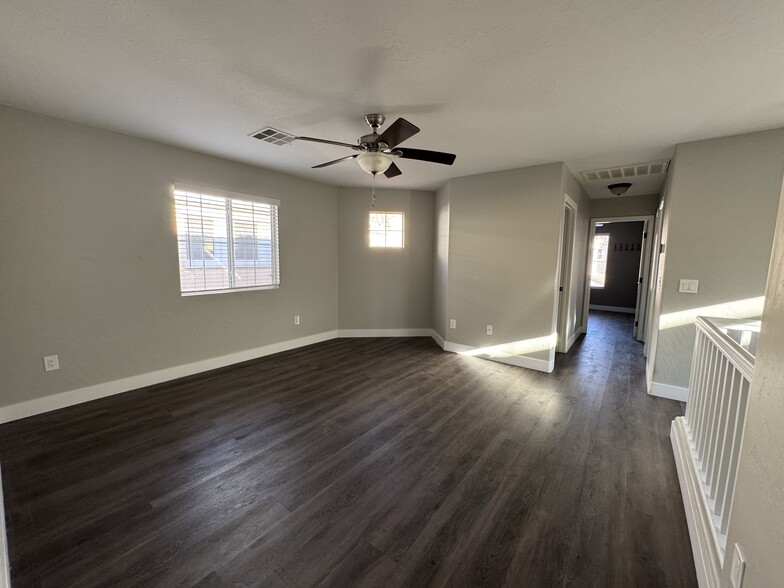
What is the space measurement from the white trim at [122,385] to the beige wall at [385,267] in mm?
1467

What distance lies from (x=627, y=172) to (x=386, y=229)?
340 cm

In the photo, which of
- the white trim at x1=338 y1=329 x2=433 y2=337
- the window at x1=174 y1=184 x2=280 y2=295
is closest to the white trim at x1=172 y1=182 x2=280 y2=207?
the window at x1=174 y1=184 x2=280 y2=295

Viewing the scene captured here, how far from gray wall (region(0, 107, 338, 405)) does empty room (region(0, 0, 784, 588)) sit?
0.07ft

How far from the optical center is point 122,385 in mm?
3193

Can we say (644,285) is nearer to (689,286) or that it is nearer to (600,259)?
(689,286)

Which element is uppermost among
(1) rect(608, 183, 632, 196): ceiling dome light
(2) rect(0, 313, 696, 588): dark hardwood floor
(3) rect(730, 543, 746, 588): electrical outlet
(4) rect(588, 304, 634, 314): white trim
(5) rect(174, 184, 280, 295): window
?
(1) rect(608, 183, 632, 196): ceiling dome light

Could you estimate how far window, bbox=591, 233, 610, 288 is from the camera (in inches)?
328

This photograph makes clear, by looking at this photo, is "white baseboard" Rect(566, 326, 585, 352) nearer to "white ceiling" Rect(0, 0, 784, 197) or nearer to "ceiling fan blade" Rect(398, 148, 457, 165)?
"white ceiling" Rect(0, 0, 784, 197)

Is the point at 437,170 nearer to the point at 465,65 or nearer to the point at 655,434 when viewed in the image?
the point at 465,65

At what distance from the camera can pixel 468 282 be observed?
4543 mm

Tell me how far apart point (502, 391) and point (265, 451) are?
7.77 ft

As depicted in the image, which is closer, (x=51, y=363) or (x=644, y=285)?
(x=51, y=363)

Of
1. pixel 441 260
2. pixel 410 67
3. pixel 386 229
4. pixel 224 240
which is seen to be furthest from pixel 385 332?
pixel 410 67

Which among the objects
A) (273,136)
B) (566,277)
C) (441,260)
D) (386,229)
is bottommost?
(566,277)
